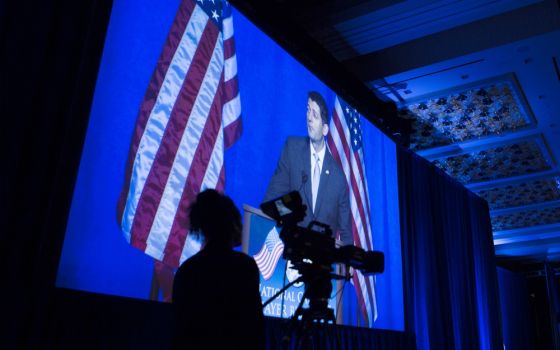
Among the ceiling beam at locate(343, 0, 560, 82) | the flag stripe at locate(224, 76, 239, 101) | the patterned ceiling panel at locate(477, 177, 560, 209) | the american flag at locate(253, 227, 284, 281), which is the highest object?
the ceiling beam at locate(343, 0, 560, 82)

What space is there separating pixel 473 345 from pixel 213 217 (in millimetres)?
5472

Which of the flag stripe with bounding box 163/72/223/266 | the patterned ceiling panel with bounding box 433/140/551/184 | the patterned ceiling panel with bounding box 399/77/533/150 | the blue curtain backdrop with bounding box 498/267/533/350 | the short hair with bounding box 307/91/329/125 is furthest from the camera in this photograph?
the blue curtain backdrop with bounding box 498/267/533/350

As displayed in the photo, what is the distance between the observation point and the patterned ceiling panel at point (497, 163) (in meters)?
6.94

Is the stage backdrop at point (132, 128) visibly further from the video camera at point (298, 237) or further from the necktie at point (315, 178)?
the video camera at point (298, 237)

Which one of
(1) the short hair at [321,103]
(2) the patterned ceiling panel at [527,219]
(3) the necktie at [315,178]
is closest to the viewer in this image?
(3) the necktie at [315,178]

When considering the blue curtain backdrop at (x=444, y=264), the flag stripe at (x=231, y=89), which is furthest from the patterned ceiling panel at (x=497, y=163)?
the flag stripe at (x=231, y=89)

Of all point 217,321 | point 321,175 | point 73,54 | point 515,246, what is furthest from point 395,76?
point 515,246

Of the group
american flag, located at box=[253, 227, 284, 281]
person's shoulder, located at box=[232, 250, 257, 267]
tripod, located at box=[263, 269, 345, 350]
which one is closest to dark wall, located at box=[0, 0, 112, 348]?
person's shoulder, located at box=[232, 250, 257, 267]

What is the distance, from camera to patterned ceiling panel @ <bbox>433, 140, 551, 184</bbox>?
6941 millimetres

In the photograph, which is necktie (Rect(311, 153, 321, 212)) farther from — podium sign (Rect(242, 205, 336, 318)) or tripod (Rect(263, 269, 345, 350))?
tripod (Rect(263, 269, 345, 350))

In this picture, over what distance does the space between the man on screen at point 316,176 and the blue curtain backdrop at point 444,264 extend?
1.39m

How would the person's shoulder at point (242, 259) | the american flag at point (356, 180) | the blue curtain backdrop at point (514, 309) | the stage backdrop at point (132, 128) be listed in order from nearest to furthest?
the person's shoulder at point (242, 259) → the stage backdrop at point (132, 128) → the american flag at point (356, 180) → the blue curtain backdrop at point (514, 309)

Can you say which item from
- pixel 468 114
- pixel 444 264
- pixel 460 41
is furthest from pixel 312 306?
pixel 468 114

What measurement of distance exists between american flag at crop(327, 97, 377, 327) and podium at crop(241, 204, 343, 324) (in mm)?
984
